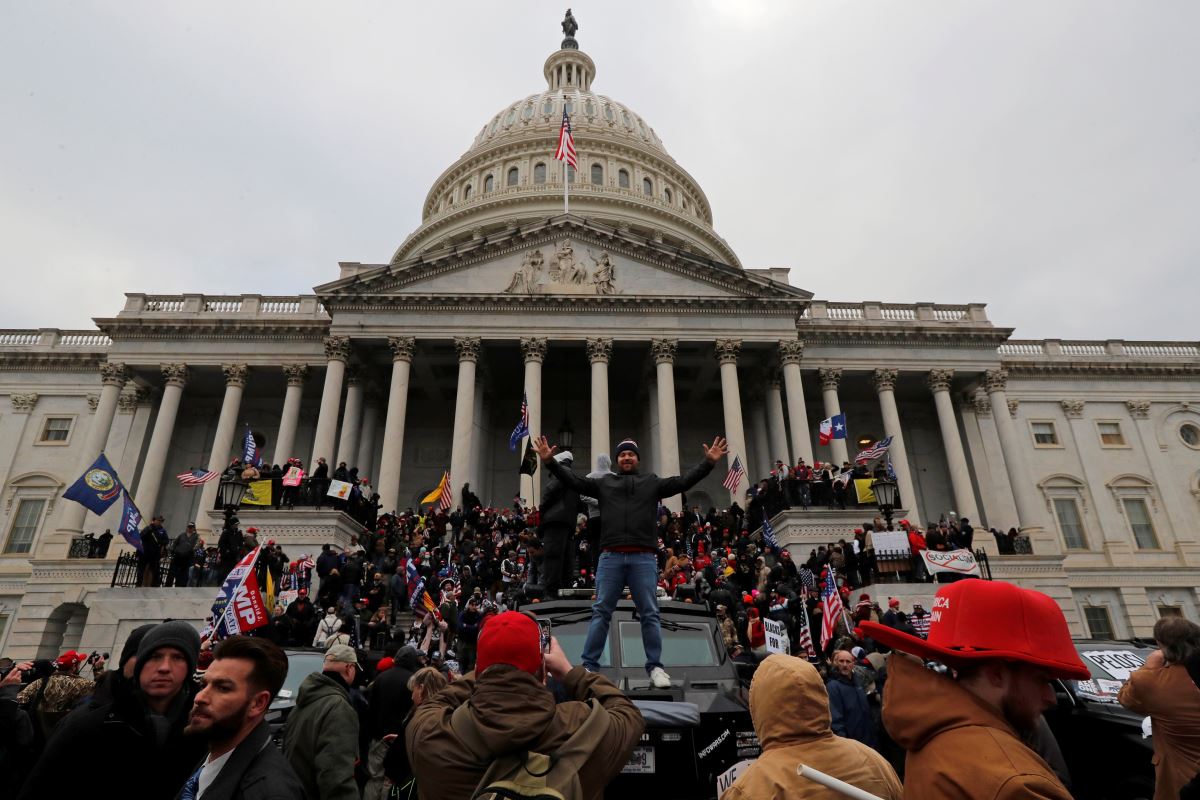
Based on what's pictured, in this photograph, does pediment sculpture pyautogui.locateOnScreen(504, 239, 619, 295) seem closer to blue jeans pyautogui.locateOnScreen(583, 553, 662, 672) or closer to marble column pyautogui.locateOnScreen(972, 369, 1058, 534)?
marble column pyautogui.locateOnScreen(972, 369, 1058, 534)

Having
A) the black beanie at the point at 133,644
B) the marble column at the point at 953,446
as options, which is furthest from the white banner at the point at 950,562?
the marble column at the point at 953,446

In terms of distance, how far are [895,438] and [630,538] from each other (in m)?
32.1

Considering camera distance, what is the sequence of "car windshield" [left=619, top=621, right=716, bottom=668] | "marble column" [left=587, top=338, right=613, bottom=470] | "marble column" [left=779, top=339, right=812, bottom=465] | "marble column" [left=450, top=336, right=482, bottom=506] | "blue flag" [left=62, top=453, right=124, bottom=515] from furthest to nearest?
"marble column" [left=779, top=339, right=812, bottom=465], "marble column" [left=587, top=338, right=613, bottom=470], "marble column" [left=450, top=336, right=482, bottom=506], "blue flag" [left=62, top=453, right=124, bottom=515], "car windshield" [left=619, top=621, right=716, bottom=668]

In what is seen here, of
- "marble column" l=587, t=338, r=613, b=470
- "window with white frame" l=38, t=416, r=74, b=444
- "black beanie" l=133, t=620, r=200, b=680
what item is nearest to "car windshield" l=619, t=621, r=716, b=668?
"black beanie" l=133, t=620, r=200, b=680

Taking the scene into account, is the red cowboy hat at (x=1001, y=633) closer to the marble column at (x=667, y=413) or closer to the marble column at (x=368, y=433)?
the marble column at (x=667, y=413)

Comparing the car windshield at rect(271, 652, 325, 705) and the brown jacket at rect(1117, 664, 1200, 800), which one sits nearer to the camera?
the brown jacket at rect(1117, 664, 1200, 800)

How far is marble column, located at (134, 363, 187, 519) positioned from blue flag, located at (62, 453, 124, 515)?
13221 mm

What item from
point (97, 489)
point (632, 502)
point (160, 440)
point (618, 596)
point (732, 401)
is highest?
point (732, 401)

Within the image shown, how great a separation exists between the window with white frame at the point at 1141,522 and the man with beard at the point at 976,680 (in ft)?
155

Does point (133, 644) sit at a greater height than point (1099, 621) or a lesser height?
lesser

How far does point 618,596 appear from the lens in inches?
275

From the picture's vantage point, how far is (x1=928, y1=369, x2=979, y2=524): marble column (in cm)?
3525

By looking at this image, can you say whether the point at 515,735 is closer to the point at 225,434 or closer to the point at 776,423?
A: the point at 776,423

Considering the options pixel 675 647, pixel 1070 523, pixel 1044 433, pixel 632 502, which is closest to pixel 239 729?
pixel 632 502
